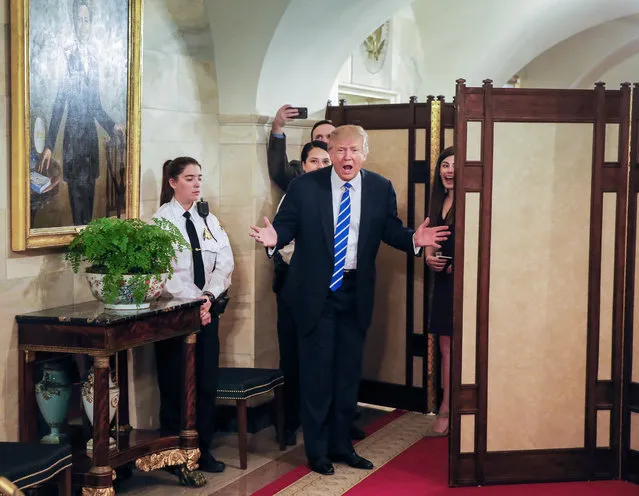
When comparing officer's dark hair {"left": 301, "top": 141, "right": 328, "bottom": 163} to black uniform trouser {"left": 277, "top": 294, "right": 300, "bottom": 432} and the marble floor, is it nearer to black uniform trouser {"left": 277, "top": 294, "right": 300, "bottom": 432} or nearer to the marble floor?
black uniform trouser {"left": 277, "top": 294, "right": 300, "bottom": 432}

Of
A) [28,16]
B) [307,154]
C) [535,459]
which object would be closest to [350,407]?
[535,459]

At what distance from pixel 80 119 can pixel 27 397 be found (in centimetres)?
146

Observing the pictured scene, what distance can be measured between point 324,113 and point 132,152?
6.89 feet

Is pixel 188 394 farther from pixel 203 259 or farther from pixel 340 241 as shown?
pixel 340 241

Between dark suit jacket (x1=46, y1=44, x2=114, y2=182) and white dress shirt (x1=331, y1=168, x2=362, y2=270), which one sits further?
white dress shirt (x1=331, y1=168, x2=362, y2=270)

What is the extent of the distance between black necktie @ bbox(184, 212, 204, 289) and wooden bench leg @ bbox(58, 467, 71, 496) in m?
1.59

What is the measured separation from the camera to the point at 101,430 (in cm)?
476

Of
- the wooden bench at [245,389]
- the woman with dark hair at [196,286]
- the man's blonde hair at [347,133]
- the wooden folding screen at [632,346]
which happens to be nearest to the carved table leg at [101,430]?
the woman with dark hair at [196,286]

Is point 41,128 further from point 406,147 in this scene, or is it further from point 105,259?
point 406,147

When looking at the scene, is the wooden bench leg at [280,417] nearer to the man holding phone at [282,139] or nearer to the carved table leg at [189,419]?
the carved table leg at [189,419]

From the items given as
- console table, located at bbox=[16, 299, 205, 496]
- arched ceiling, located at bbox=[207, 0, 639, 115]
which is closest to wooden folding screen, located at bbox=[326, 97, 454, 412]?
arched ceiling, located at bbox=[207, 0, 639, 115]

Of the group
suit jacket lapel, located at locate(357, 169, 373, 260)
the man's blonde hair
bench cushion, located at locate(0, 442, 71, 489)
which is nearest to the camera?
bench cushion, located at locate(0, 442, 71, 489)

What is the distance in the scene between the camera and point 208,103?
6.53 metres

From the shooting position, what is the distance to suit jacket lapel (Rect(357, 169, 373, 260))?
5.70 m
